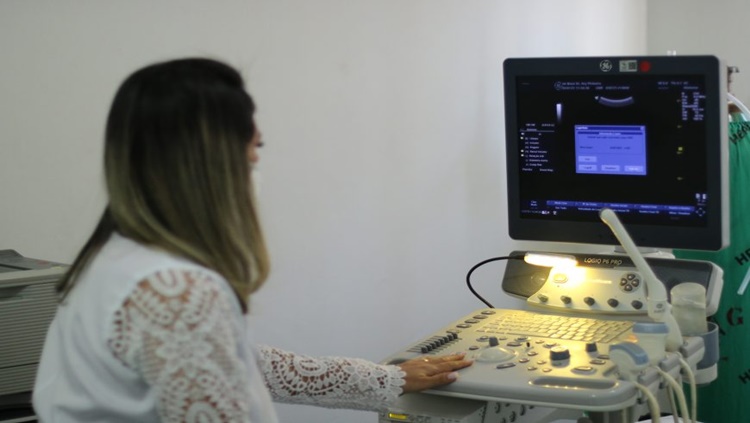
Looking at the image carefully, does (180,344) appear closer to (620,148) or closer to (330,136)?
(620,148)

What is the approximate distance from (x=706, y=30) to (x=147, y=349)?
12.9 ft

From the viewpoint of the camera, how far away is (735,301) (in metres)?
2.92

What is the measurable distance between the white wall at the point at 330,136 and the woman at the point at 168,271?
94 cm

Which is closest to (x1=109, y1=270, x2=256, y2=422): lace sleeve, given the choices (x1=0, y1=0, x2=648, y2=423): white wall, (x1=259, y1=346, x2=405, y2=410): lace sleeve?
(x1=259, y1=346, x2=405, y2=410): lace sleeve

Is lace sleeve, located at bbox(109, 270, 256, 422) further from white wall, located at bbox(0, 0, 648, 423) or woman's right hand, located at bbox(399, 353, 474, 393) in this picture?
white wall, located at bbox(0, 0, 648, 423)

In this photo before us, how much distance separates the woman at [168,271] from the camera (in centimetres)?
110

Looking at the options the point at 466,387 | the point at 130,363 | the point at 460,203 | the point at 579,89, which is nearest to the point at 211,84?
the point at 130,363

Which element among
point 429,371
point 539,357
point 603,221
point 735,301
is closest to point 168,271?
point 429,371

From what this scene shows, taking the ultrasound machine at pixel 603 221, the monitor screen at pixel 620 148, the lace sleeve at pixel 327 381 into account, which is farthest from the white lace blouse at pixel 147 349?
the monitor screen at pixel 620 148

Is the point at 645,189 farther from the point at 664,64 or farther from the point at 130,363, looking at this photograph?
the point at 130,363

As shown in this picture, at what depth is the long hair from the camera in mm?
1154

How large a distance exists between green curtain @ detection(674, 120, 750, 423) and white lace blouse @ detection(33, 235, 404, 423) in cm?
203

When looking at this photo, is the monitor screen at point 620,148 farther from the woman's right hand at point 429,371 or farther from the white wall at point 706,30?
the white wall at point 706,30

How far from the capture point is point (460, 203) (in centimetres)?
323
